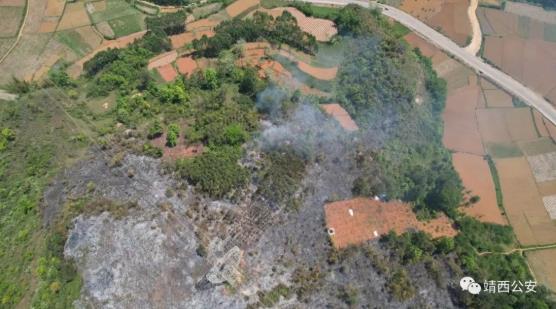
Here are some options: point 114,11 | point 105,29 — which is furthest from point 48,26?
point 114,11

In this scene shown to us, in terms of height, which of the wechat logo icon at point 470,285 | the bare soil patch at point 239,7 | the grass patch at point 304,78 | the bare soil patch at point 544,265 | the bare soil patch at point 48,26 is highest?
the bare soil patch at point 239,7

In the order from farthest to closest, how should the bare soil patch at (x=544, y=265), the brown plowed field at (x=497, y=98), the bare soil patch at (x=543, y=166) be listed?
the brown plowed field at (x=497, y=98), the bare soil patch at (x=543, y=166), the bare soil patch at (x=544, y=265)

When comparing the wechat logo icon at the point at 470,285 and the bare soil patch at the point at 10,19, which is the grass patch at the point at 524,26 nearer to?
the wechat logo icon at the point at 470,285

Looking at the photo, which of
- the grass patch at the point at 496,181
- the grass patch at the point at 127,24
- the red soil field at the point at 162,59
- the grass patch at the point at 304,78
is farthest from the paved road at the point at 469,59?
the grass patch at the point at 127,24

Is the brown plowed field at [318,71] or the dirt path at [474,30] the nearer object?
the brown plowed field at [318,71]

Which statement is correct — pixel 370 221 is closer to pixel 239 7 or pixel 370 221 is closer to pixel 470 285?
pixel 470 285
